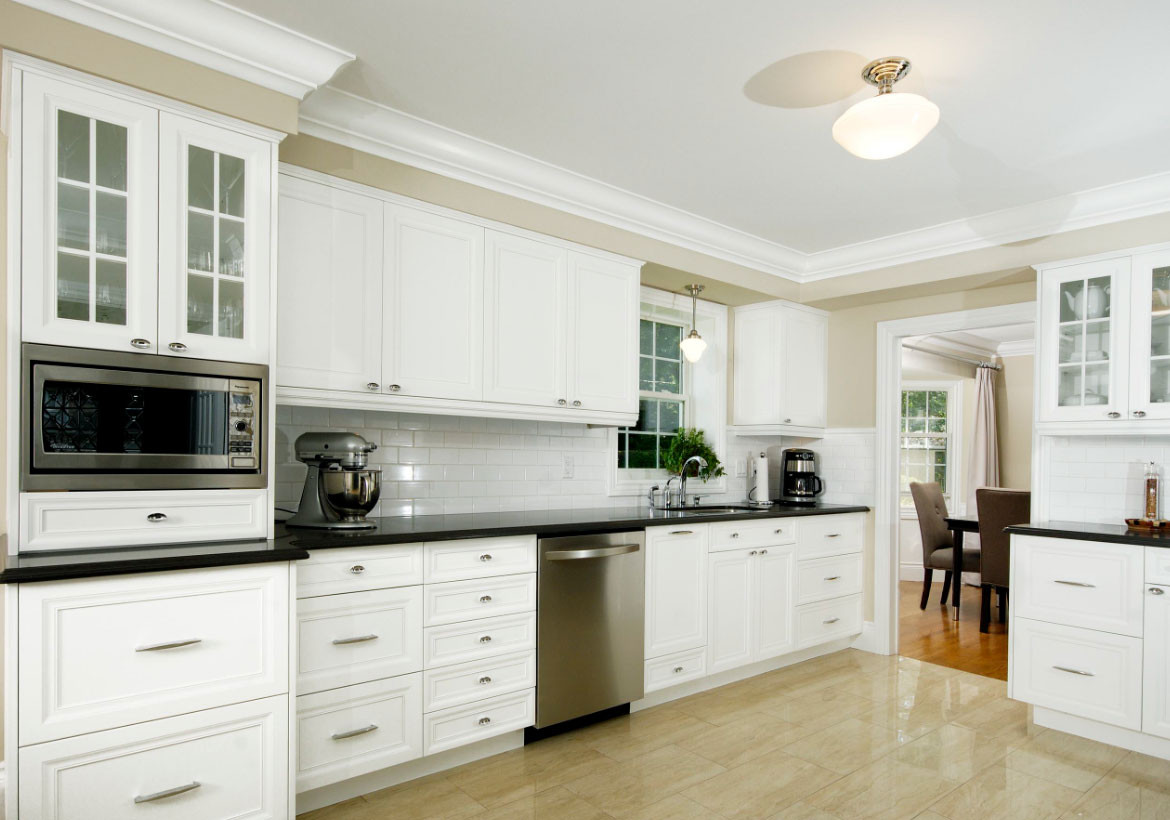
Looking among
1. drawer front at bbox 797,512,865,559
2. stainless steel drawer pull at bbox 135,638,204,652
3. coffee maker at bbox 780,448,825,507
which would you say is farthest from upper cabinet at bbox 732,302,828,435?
stainless steel drawer pull at bbox 135,638,204,652

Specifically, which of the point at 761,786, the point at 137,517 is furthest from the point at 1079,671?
the point at 137,517

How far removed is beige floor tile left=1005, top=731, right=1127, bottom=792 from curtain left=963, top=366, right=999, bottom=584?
167 inches

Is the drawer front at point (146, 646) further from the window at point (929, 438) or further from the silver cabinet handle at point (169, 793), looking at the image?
the window at point (929, 438)

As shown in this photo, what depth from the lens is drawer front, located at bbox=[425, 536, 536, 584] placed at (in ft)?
8.95

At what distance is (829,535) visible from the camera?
4551 mm

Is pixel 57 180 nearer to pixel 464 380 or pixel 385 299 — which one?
pixel 385 299

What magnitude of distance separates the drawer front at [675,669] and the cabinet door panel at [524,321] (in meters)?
1.40

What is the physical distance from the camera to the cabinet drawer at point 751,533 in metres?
3.82

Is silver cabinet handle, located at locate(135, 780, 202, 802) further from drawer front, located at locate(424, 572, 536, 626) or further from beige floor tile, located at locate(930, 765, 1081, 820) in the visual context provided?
beige floor tile, located at locate(930, 765, 1081, 820)

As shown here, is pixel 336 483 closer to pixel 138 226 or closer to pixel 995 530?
pixel 138 226

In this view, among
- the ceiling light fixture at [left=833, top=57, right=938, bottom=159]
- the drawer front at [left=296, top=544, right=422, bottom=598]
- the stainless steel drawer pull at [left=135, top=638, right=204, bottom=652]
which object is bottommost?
the stainless steel drawer pull at [left=135, top=638, right=204, bottom=652]

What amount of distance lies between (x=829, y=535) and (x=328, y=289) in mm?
3360

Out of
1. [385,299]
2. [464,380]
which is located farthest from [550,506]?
[385,299]

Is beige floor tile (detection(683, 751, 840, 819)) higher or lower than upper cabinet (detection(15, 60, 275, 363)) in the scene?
lower
